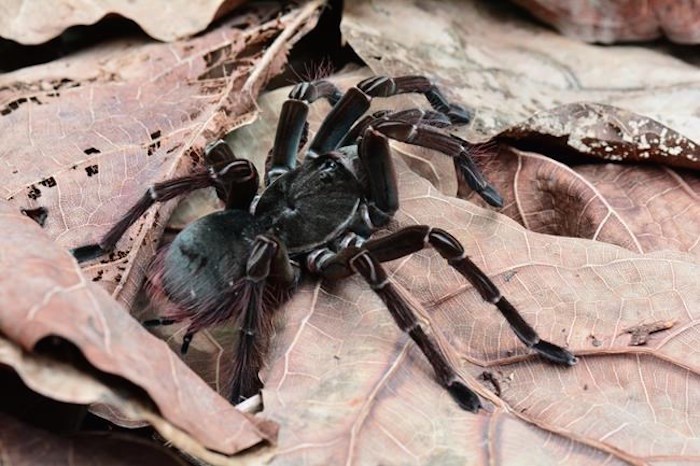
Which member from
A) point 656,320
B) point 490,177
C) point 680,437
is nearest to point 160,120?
point 490,177

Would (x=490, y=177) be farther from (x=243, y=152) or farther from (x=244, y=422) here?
(x=244, y=422)

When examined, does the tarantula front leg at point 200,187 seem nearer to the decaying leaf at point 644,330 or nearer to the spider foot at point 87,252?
the spider foot at point 87,252

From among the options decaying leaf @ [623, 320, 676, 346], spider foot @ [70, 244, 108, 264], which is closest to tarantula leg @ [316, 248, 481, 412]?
decaying leaf @ [623, 320, 676, 346]

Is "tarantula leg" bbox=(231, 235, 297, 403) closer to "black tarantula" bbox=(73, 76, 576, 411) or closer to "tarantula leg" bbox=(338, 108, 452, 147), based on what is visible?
"black tarantula" bbox=(73, 76, 576, 411)

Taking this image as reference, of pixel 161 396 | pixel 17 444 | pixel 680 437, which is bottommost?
pixel 680 437

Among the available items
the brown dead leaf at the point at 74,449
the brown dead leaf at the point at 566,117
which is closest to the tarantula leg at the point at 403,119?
the brown dead leaf at the point at 566,117

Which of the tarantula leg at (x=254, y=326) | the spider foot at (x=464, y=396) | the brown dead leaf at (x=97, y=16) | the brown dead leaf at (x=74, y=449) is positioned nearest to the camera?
the brown dead leaf at (x=74, y=449)

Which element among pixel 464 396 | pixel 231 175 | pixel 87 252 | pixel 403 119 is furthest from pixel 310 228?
pixel 464 396
